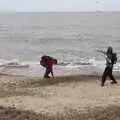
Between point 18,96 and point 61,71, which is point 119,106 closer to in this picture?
point 18,96

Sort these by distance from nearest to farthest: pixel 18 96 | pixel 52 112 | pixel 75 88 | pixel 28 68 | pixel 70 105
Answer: pixel 52 112 < pixel 70 105 < pixel 18 96 < pixel 75 88 < pixel 28 68

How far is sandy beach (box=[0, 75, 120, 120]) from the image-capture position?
39.7ft

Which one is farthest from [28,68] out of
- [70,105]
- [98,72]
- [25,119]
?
[25,119]

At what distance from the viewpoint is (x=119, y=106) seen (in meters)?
12.9

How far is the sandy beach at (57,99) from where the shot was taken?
12.1 meters

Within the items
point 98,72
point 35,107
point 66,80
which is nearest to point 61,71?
point 98,72

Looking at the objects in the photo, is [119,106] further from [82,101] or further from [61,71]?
[61,71]

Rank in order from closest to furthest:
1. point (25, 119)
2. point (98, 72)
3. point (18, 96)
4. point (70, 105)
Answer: point (25, 119) < point (70, 105) < point (18, 96) < point (98, 72)

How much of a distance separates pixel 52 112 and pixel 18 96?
2670 millimetres

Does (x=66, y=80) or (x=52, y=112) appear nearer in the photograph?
(x=52, y=112)

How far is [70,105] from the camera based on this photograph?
44.0 ft

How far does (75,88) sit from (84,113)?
468 centimetres

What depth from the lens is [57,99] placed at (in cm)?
1438

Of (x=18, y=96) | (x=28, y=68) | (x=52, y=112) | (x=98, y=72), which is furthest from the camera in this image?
(x=28, y=68)
